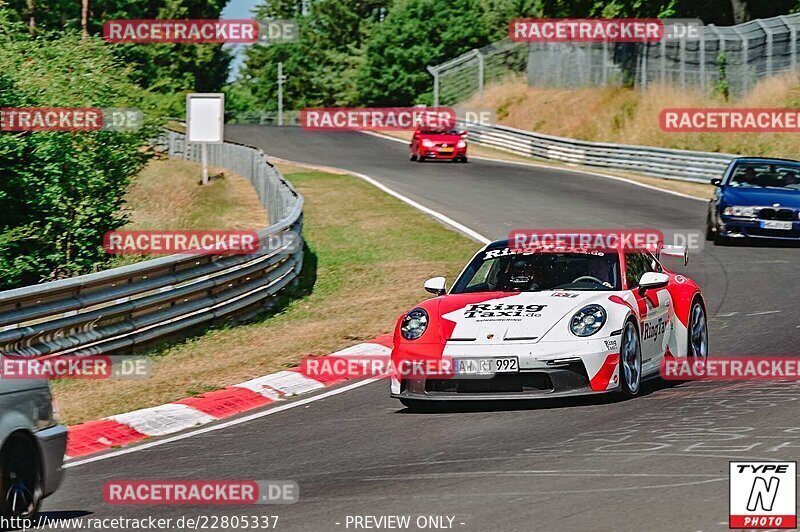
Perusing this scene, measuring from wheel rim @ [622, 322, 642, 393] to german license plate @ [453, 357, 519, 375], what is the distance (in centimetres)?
94

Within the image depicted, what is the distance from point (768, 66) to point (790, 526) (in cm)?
4050

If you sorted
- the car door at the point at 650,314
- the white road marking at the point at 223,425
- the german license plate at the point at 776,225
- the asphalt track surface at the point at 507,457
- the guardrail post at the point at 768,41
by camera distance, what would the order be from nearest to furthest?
the asphalt track surface at the point at 507,457, the white road marking at the point at 223,425, the car door at the point at 650,314, the german license plate at the point at 776,225, the guardrail post at the point at 768,41

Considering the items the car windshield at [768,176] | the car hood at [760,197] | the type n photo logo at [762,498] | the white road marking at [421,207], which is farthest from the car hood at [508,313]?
the car windshield at [768,176]

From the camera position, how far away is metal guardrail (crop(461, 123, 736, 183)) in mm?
35938

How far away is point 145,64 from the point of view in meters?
96.3

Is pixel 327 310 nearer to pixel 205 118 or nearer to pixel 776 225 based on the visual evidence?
pixel 776 225

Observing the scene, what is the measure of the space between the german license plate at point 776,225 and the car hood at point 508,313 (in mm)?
11441

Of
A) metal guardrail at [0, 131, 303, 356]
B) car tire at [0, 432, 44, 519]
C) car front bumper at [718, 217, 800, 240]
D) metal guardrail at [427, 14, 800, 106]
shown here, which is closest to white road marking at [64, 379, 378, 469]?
car tire at [0, 432, 44, 519]

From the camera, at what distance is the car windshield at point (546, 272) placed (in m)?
11.1

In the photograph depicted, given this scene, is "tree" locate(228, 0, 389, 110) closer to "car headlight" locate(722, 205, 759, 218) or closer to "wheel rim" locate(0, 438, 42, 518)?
"car headlight" locate(722, 205, 759, 218)

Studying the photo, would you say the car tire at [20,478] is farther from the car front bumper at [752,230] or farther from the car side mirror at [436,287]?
the car front bumper at [752,230]

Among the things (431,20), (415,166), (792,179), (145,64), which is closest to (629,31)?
(415,166)

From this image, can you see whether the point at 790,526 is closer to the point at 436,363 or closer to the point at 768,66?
the point at 436,363

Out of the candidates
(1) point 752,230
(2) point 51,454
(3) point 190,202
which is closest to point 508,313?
(2) point 51,454
